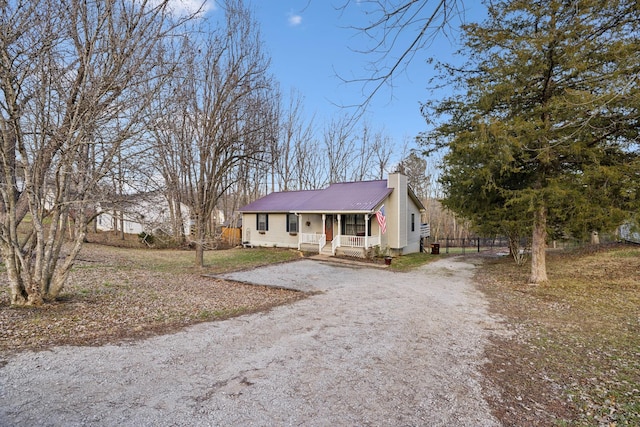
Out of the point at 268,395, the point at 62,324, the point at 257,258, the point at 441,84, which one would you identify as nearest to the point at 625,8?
the point at 441,84

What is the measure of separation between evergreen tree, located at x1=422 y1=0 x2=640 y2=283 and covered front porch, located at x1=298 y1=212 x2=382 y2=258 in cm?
664

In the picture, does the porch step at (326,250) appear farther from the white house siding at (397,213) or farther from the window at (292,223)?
the white house siding at (397,213)

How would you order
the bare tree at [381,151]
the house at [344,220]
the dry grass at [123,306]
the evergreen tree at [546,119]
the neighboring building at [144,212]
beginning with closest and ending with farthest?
the dry grass at [123,306] → the neighboring building at [144,212] → the evergreen tree at [546,119] → the house at [344,220] → the bare tree at [381,151]

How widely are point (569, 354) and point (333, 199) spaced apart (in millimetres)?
14033

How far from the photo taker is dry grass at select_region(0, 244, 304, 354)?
4.70m

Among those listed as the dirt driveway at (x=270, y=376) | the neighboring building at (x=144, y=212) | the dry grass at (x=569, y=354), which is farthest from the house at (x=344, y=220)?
the neighboring building at (x=144, y=212)

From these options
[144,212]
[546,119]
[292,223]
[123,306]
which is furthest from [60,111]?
[292,223]

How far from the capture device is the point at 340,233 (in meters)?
17.2

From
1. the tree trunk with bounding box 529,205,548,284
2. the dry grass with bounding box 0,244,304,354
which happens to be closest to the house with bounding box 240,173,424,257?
the tree trunk with bounding box 529,205,548,284

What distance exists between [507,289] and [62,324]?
10323mm

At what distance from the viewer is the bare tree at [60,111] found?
17.1ft

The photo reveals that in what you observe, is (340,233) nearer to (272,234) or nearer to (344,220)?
(344,220)

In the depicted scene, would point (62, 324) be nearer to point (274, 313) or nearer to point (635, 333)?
point (274, 313)

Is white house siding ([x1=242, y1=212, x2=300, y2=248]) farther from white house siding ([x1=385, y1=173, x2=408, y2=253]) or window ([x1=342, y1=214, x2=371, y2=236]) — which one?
white house siding ([x1=385, y1=173, x2=408, y2=253])
